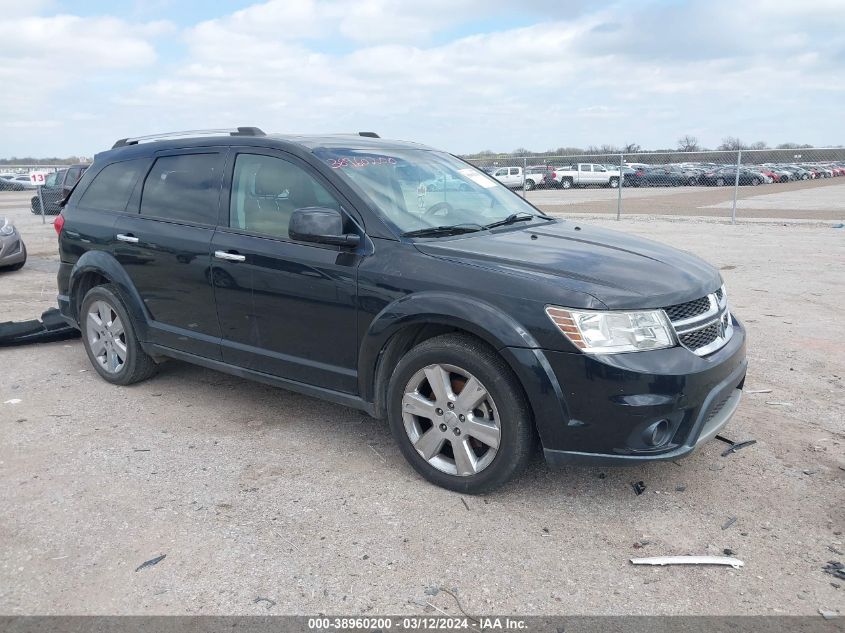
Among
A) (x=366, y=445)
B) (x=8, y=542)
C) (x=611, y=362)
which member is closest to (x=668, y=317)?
(x=611, y=362)

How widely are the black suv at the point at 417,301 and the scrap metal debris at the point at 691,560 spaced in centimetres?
Answer: 44

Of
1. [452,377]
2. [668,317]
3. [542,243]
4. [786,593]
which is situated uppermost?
[542,243]

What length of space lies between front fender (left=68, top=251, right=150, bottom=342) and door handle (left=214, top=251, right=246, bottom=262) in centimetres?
95

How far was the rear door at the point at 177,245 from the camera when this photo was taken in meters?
4.58

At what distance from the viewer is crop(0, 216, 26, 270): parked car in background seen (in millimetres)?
10594

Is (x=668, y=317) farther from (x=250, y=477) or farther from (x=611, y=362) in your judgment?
(x=250, y=477)

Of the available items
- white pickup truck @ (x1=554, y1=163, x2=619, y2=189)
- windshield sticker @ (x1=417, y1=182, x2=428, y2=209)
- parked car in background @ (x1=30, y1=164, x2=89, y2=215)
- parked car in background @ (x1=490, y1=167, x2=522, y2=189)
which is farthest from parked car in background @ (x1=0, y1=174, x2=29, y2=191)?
windshield sticker @ (x1=417, y1=182, x2=428, y2=209)

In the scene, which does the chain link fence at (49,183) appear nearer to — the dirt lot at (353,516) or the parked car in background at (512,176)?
the dirt lot at (353,516)

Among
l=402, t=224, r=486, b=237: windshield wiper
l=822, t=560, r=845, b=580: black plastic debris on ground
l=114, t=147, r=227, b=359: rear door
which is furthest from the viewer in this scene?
l=114, t=147, r=227, b=359: rear door

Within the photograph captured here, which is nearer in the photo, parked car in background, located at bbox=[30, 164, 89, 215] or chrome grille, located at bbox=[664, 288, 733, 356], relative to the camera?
chrome grille, located at bbox=[664, 288, 733, 356]

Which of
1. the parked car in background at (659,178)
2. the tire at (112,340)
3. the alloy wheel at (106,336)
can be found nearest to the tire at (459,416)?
the tire at (112,340)

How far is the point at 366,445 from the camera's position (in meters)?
4.29

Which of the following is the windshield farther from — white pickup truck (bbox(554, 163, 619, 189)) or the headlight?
white pickup truck (bbox(554, 163, 619, 189))

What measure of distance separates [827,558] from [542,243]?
1961 mm
